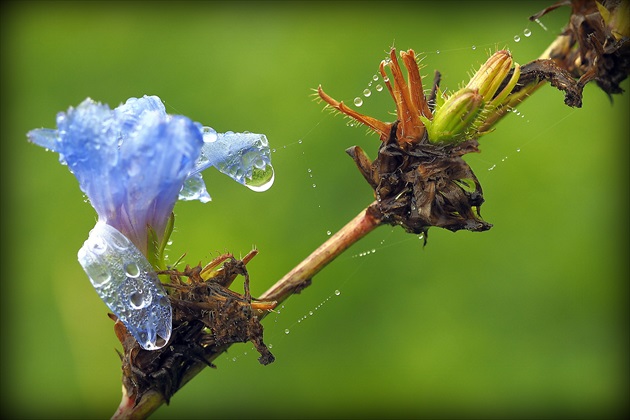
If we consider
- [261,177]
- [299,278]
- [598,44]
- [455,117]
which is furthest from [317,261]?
[598,44]

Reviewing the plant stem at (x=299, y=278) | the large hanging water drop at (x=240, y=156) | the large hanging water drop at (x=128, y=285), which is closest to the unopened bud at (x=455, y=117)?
the plant stem at (x=299, y=278)

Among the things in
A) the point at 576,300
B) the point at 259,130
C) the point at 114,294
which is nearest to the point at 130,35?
the point at 259,130

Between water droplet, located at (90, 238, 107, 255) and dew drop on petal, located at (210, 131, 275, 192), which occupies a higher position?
dew drop on petal, located at (210, 131, 275, 192)

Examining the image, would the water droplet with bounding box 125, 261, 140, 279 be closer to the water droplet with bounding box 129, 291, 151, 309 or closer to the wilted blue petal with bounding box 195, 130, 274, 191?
the water droplet with bounding box 129, 291, 151, 309

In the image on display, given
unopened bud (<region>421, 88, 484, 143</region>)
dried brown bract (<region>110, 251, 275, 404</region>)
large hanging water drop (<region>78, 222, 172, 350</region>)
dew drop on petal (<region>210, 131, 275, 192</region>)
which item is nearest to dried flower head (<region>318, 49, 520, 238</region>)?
unopened bud (<region>421, 88, 484, 143</region>)

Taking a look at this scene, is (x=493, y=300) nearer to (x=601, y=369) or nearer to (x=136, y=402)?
(x=601, y=369)
